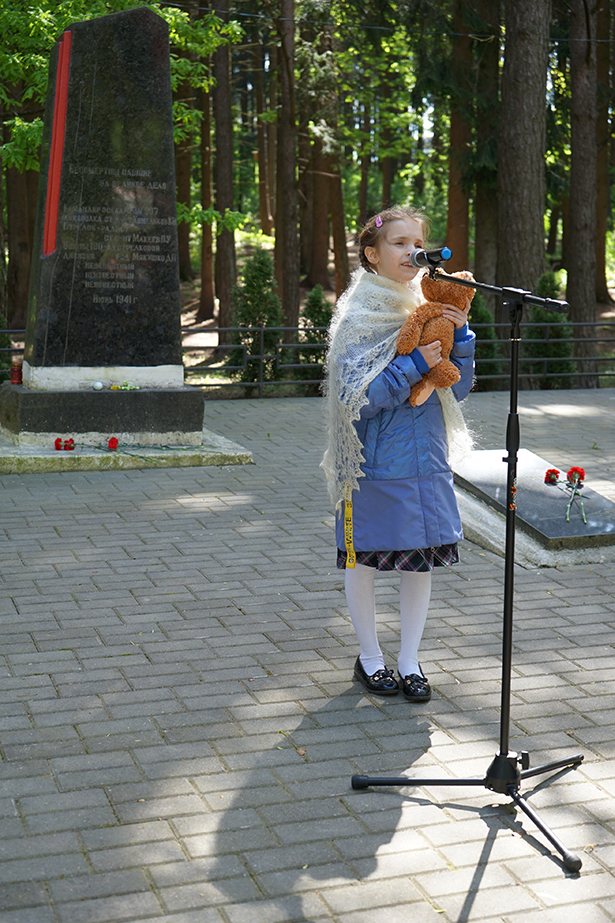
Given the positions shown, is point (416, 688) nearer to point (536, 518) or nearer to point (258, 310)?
point (536, 518)

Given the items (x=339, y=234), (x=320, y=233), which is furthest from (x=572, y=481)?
(x=320, y=233)

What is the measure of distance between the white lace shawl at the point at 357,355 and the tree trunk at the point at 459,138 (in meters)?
13.3

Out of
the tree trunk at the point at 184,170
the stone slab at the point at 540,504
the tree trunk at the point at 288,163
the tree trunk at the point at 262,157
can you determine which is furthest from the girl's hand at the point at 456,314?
the tree trunk at the point at 262,157

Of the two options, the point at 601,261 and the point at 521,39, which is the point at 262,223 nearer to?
the point at 601,261

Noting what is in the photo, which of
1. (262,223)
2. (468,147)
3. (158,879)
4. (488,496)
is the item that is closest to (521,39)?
(468,147)

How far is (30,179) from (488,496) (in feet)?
64.3

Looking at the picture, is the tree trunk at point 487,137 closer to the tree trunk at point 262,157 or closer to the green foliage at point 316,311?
the green foliage at point 316,311

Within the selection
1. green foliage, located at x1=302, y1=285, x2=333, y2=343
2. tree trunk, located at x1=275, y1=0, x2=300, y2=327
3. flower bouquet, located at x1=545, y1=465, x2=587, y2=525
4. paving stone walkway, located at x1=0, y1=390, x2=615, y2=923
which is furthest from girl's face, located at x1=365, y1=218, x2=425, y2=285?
tree trunk, located at x1=275, y1=0, x2=300, y2=327

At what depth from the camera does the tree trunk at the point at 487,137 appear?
18.7 m

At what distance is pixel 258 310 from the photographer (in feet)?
42.9

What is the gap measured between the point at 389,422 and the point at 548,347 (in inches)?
435

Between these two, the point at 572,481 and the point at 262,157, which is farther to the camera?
the point at 262,157

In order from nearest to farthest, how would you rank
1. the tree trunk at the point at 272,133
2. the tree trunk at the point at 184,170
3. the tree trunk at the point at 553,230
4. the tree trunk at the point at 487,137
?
the tree trunk at the point at 487,137 < the tree trunk at the point at 184,170 < the tree trunk at the point at 272,133 < the tree trunk at the point at 553,230

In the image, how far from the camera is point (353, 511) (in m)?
3.95
